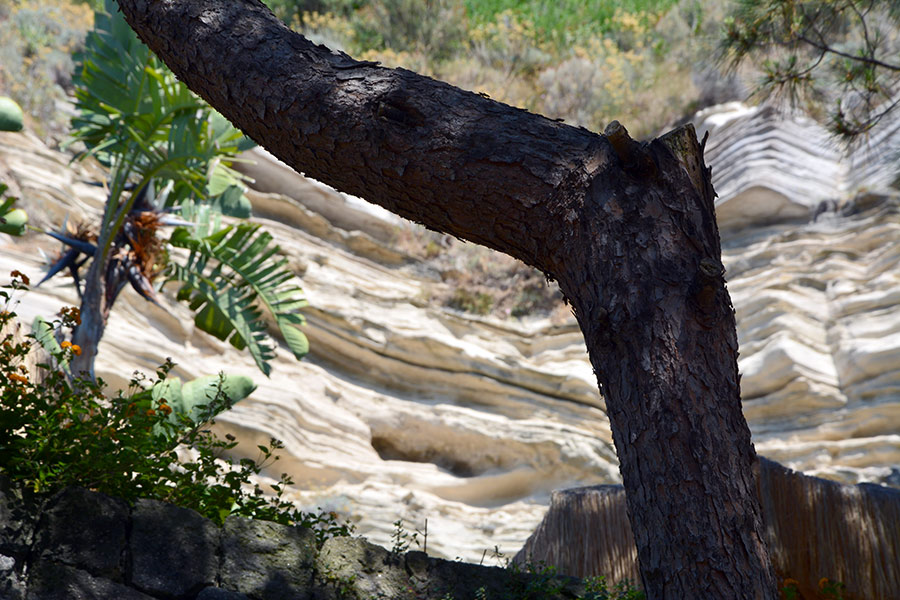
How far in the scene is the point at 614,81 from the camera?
52.6ft

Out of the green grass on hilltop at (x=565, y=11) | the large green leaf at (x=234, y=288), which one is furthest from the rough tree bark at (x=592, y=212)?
the green grass on hilltop at (x=565, y=11)

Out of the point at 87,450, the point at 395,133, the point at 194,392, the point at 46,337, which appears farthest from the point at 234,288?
the point at 395,133

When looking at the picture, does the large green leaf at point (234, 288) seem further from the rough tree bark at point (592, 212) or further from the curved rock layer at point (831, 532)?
the rough tree bark at point (592, 212)

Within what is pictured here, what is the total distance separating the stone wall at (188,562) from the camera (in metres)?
2.91

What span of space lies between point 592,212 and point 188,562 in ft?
6.57

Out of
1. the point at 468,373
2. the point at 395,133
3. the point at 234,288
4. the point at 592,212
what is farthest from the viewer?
the point at 468,373

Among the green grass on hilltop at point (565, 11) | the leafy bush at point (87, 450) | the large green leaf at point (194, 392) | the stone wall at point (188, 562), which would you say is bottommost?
the stone wall at point (188, 562)

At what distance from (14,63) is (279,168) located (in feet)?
13.7

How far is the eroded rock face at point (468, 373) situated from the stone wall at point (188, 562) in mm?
3930

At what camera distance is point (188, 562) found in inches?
124

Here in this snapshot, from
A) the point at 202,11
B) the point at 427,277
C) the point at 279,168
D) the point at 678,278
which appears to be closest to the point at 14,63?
the point at 279,168

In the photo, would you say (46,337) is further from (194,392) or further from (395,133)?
(395,133)

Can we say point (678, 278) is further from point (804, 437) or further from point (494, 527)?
point (804, 437)

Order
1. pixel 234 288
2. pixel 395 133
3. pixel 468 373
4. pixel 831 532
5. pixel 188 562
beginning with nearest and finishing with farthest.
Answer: pixel 395 133, pixel 188 562, pixel 831 532, pixel 234 288, pixel 468 373
